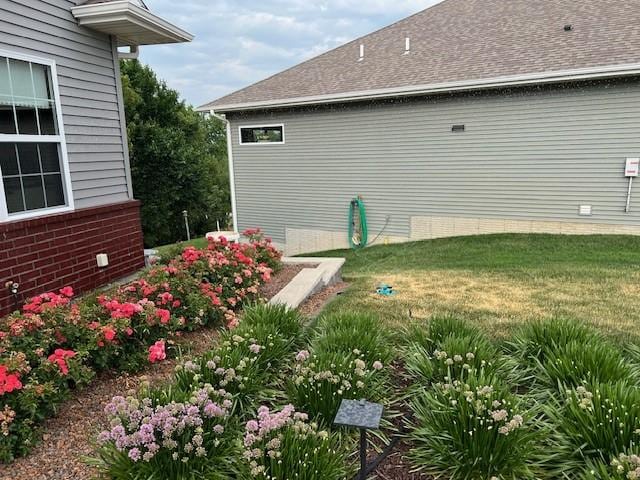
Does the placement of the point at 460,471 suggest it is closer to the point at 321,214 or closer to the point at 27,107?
the point at 27,107

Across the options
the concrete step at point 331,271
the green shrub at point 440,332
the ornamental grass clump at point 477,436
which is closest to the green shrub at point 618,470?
the ornamental grass clump at point 477,436

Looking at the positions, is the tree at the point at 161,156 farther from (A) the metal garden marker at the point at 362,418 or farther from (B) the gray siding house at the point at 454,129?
(A) the metal garden marker at the point at 362,418

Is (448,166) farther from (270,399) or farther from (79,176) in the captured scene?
(270,399)

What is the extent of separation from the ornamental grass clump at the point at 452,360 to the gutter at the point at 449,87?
6.94 m

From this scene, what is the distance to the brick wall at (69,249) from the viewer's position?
162 inches

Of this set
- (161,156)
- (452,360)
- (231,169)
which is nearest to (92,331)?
(452,360)

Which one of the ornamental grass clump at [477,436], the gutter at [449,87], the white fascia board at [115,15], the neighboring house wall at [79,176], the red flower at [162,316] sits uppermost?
the white fascia board at [115,15]

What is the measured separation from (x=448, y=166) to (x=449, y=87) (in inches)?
64.4

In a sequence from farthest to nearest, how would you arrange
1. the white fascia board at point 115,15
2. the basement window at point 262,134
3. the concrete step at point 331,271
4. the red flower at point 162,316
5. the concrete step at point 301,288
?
the basement window at point 262,134 < the concrete step at point 331,271 < the white fascia board at point 115,15 < the concrete step at point 301,288 < the red flower at point 162,316

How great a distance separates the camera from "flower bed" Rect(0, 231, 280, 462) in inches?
86.1

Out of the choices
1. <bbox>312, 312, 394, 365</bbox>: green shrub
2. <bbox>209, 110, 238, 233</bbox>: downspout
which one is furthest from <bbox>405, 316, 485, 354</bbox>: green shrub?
<bbox>209, 110, 238, 233</bbox>: downspout

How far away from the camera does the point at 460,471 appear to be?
2.01m

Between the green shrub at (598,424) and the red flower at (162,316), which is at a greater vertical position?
the red flower at (162,316)

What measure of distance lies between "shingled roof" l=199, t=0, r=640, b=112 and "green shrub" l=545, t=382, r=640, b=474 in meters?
7.45
